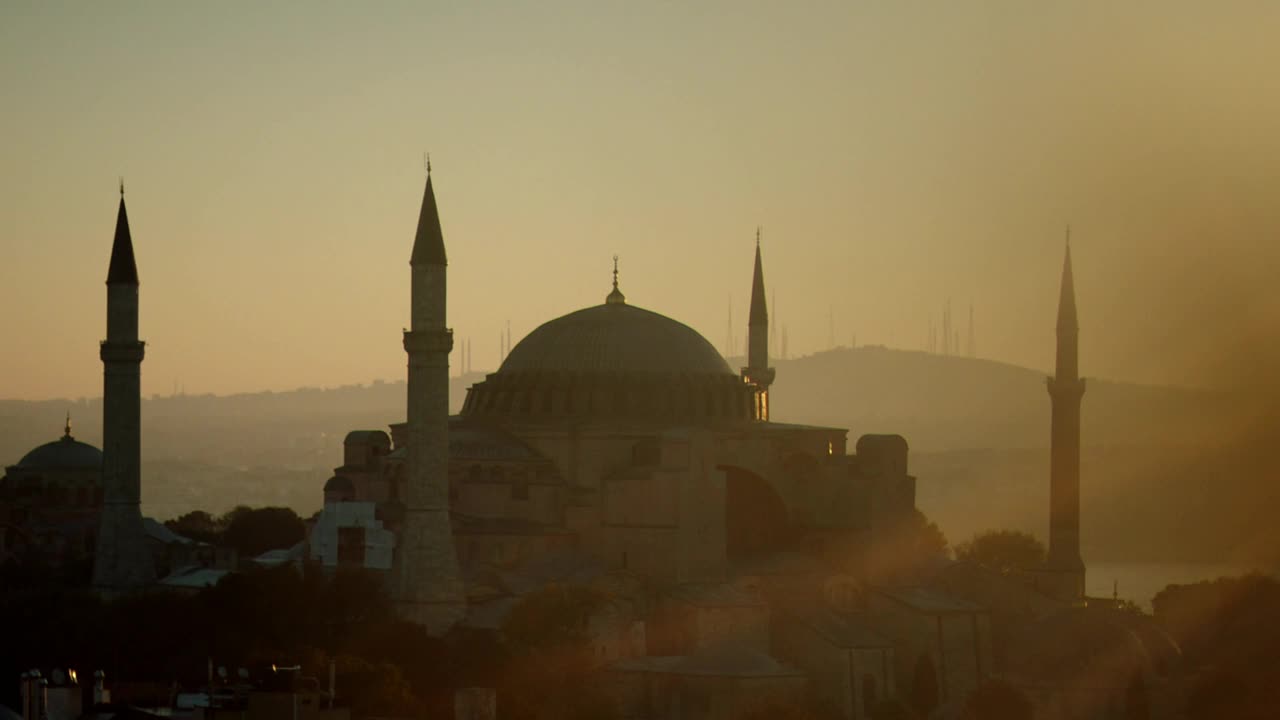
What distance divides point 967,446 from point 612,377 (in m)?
110

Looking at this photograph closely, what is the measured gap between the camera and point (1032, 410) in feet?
537

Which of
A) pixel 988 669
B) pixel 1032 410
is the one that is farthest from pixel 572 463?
pixel 1032 410

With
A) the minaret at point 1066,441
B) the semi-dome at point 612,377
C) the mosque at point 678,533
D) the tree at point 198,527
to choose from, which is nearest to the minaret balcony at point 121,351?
the mosque at point 678,533

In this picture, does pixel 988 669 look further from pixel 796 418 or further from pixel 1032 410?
pixel 1032 410

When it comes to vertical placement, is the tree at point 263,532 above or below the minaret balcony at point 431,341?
below

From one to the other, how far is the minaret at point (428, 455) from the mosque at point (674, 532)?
39 mm

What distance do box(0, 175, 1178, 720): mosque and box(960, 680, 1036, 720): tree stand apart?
41 cm

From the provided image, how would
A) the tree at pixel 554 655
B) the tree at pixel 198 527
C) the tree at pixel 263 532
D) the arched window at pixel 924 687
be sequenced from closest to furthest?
the tree at pixel 554 655
the arched window at pixel 924 687
the tree at pixel 263 532
the tree at pixel 198 527

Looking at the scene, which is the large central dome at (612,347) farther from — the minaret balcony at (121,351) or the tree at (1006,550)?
the tree at (1006,550)

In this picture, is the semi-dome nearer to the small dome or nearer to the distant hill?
the small dome

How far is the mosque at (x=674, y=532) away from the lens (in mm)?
38438

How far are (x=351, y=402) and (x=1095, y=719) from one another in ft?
398

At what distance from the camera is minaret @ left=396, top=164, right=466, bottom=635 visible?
38.4m

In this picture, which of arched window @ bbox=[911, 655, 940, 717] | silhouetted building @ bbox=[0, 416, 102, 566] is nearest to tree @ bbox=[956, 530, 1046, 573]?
arched window @ bbox=[911, 655, 940, 717]
